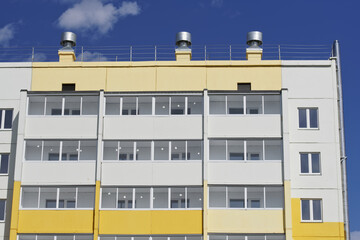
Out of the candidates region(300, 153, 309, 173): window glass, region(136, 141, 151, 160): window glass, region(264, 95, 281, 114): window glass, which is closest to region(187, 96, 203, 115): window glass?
region(136, 141, 151, 160): window glass

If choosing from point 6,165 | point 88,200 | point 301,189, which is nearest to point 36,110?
point 6,165

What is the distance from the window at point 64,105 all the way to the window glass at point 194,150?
22.2ft

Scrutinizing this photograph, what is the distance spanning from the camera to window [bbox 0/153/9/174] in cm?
4700

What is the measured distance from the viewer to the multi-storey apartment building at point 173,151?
44219mm

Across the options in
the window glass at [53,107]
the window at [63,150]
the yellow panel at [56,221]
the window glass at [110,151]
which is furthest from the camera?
the window glass at [53,107]

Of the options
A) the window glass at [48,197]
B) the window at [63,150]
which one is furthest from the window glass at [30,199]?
the window at [63,150]

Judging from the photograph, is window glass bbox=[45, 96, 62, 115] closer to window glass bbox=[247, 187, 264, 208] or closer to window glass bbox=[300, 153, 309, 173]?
window glass bbox=[247, 187, 264, 208]

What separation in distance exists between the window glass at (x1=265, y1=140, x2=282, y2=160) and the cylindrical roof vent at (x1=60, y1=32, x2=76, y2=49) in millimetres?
16106

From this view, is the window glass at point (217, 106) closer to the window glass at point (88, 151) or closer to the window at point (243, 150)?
the window at point (243, 150)

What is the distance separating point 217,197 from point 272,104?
7.23 metres

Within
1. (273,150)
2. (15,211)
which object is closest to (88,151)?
(15,211)

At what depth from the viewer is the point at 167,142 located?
46.0 metres

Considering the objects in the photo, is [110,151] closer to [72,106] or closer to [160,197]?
[72,106]

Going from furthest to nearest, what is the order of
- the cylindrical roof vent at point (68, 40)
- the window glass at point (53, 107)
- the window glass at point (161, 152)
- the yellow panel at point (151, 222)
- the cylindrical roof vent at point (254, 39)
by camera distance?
the cylindrical roof vent at point (68, 40)
the cylindrical roof vent at point (254, 39)
the window glass at point (53, 107)
the window glass at point (161, 152)
the yellow panel at point (151, 222)
